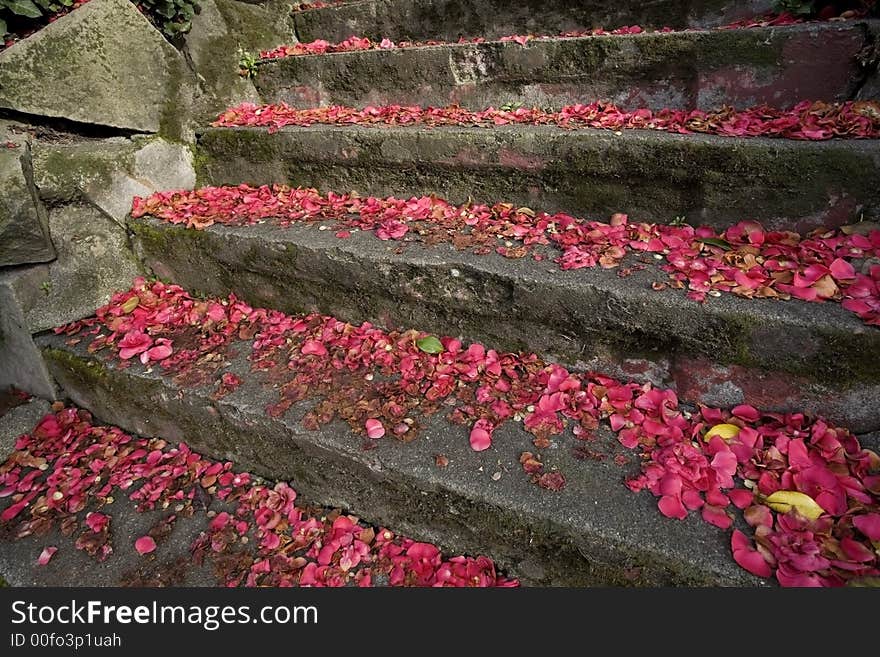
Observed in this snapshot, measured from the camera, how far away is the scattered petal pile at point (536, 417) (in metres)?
1.46

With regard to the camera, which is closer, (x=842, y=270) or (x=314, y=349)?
(x=842, y=270)

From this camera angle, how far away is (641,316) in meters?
1.86

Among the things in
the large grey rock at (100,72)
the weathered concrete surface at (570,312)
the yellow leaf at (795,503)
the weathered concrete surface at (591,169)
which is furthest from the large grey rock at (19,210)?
the yellow leaf at (795,503)

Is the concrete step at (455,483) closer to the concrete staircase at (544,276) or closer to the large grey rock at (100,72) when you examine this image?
the concrete staircase at (544,276)

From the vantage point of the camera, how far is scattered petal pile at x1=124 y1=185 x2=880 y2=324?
1.76 metres

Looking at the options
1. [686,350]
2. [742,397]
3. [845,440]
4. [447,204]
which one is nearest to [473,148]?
[447,204]

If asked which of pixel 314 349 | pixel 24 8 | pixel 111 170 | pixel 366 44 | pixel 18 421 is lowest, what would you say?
pixel 18 421

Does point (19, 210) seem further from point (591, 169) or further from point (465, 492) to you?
point (591, 169)

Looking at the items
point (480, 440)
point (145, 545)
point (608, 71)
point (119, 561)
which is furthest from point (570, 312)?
point (119, 561)

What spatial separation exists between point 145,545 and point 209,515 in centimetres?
26

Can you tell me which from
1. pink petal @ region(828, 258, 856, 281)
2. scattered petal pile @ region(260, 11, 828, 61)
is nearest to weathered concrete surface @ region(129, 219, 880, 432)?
pink petal @ region(828, 258, 856, 281)

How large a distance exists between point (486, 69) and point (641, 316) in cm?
→ 196

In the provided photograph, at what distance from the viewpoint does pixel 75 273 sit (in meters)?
2.87

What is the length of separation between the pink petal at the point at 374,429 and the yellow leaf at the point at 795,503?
137cm
